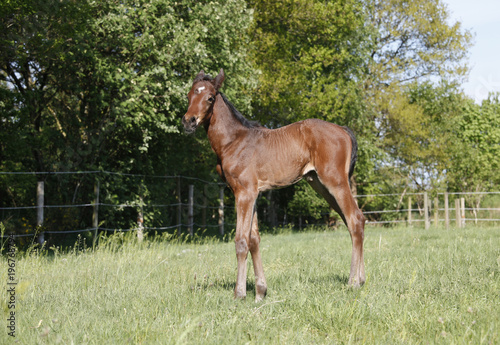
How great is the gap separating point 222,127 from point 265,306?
2204mm

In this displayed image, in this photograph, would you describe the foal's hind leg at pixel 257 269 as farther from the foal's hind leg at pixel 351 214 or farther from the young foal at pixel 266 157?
the foal's hind leg at pixel 351 214

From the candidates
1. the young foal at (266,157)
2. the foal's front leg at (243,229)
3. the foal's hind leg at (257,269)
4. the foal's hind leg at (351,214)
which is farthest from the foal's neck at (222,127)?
the foal's hind leg at (351,214)

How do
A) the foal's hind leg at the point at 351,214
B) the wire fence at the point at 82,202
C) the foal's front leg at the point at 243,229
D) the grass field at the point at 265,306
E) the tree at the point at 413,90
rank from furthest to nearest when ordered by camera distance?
1. the tree at the point at 413,90
2. the wire fence at the point at 82,202
3. the foal's hind leg at the point at 351,214
4. the foal's front leg at the point at 243,229
5. the grass field at the point at 265,306

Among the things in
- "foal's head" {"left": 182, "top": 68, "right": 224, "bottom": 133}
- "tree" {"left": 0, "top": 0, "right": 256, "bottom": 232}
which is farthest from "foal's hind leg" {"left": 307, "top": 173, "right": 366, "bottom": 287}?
"tree" {"left": 0, "top": 0, "right": 256, "bottom": 232}

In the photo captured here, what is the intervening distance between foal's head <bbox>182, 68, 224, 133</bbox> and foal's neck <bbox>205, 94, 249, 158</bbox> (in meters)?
0.09

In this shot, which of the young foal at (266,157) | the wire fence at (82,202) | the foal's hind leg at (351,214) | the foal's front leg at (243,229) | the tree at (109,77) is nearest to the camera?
the foal's front leg at (243,229)

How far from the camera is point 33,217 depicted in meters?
14.2

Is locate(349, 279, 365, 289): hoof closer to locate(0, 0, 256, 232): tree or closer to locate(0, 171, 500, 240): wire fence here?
locate(0, 171, 500, 240): wire fence

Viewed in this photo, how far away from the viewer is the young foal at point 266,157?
208 inches

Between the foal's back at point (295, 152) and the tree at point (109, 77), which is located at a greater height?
the tree at point (109, 77)

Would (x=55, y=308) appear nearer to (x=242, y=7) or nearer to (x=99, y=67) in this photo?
(x=99, y=67)

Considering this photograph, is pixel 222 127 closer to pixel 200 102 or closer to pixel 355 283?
pixel 200 102

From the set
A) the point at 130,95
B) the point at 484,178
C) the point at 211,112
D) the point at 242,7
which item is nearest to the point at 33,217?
the point at 130,95

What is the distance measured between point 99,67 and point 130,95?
47.2 inches
